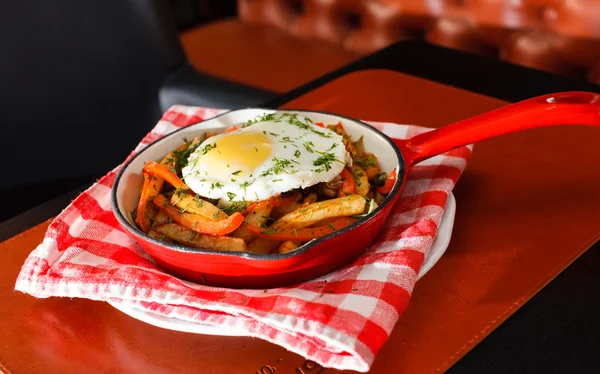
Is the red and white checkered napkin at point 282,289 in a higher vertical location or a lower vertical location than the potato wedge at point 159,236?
lower

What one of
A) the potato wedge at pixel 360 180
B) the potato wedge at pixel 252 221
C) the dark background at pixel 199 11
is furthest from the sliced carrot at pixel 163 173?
the dark background at pixel 199 11

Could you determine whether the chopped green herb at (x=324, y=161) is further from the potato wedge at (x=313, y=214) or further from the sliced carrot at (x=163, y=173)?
the sliced carrot at (x=163, y=173)

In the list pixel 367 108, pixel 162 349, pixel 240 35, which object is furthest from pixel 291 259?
pixel 240 35

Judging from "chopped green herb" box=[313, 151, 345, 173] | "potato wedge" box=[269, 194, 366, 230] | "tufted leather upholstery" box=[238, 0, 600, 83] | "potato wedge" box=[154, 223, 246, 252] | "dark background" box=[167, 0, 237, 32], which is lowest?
"dark background" box=[167, 0, 237, 32]

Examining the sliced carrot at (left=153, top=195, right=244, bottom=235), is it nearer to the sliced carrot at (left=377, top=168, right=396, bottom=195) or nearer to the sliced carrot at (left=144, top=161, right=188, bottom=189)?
the sliced carrot at (left=144, top=161, right=188, bottom=189)

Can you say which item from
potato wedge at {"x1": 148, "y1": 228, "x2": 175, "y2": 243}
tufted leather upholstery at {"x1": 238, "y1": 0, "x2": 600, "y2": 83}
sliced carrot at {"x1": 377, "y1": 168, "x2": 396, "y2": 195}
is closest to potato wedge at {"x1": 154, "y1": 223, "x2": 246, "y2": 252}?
potato wedge at {"x1": 148, "y1": 228, "x2": 175, "y2": 243}

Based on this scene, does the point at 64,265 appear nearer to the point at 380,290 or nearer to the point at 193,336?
the point at 193,336

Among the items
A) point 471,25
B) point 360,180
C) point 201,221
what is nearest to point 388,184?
point 360,180
